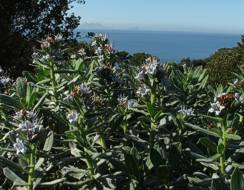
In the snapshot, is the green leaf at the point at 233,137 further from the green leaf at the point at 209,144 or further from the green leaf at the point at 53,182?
the green leaf at the point at 53,182

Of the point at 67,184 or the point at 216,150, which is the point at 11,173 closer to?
the point at 67,184

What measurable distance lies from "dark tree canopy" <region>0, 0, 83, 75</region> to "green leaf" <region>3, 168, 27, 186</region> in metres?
10.6

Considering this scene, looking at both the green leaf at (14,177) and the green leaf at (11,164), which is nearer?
the green leaf at (14,177)

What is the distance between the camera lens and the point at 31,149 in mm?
2771

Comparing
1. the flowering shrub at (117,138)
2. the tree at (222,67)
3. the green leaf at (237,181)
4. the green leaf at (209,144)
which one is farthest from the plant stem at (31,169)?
the tree at (222,67)

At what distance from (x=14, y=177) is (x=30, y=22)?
38.0ft

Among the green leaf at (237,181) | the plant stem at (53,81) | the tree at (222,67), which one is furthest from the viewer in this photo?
the tree at (222,67)

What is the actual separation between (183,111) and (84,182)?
79cm

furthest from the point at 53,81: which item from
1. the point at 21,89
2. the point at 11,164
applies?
the point at 11,164

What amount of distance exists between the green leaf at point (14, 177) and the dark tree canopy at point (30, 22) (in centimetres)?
1056

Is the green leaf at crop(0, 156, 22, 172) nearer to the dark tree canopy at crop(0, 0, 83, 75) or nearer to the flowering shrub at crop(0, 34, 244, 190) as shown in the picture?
the flowering shrub at crop(0, 34, 244, 190)

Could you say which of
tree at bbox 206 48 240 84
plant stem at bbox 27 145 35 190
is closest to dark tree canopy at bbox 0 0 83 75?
tree at bbox 206 48 240 84

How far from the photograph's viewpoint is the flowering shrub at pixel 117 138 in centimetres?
279

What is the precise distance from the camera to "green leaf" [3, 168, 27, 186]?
2.64m
